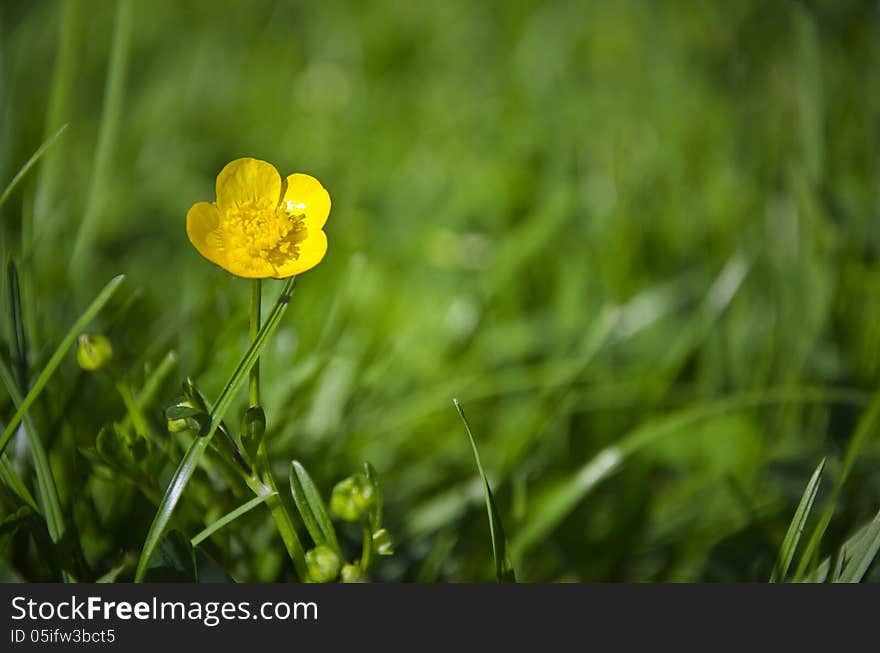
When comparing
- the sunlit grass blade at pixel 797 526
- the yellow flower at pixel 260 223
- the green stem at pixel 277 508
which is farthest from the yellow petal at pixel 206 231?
the sunlit grass blade at pixel 797 526

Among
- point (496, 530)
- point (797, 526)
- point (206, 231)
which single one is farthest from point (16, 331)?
point (797, 526)

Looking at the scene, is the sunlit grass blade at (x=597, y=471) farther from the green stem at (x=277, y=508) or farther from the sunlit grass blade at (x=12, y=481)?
the sunlit grass blade at (x=12, y=481)

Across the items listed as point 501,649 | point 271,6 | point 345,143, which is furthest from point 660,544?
point 271,6

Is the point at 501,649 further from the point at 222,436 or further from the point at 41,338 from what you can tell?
the point at 41,338

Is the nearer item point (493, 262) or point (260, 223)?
point (260, 223)

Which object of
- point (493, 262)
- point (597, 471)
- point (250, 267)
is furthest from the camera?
point (493, 262)

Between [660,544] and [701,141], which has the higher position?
[701,141]

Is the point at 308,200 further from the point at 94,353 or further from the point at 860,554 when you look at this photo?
the point at 860,554
